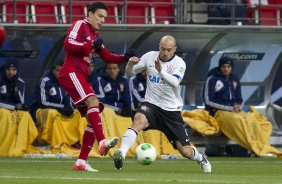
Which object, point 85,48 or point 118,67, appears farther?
point 118,67

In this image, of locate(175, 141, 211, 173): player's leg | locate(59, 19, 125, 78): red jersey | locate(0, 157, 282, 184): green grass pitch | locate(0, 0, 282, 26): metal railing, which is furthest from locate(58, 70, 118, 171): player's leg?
locate(0, 0, 282, 26): metal railing

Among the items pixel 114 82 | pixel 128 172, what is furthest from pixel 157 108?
pixel 114 82

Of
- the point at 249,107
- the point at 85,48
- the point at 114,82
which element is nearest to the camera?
the point at 85,48

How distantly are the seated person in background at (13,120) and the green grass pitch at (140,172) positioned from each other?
1322 millimetres

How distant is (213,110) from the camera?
23719mm

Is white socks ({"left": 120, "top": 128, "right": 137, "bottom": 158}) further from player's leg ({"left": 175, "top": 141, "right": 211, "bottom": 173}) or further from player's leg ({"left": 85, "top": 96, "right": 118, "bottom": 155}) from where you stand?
player's leg ({"left": 175, "top": 141, "right": 211, "bottom": 173})

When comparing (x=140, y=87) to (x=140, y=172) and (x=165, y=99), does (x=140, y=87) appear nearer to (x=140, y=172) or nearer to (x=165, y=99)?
(x=165, y=99)

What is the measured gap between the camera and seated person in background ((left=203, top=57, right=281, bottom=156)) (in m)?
23.4

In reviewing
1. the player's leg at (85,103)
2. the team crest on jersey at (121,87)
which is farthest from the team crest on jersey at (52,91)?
the player's leg at (85,103)

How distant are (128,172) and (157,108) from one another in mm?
1036

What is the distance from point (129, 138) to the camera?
15992mm

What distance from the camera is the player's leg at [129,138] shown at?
15.5 metres

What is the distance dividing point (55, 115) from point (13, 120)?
80cm

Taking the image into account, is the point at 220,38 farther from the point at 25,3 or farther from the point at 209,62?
the point at 25,3
